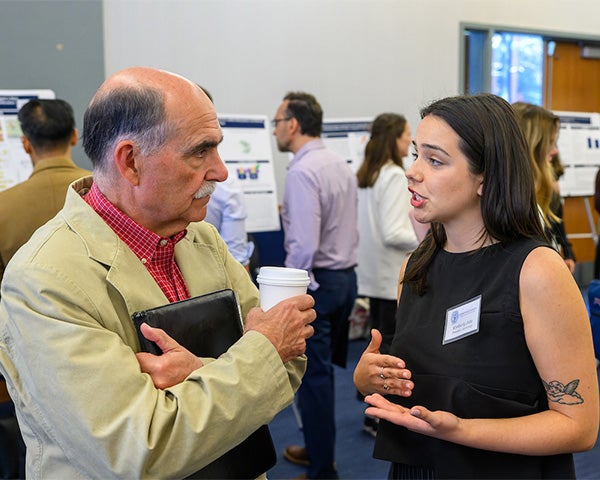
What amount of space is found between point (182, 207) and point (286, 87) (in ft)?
15.6

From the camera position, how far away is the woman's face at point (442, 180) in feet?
4.78

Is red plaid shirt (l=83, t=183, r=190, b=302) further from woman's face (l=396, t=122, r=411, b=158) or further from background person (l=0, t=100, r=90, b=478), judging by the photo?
woman's face (l=396, t=122, r=411, b=158)

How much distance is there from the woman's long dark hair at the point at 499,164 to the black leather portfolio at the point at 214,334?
1.92ft

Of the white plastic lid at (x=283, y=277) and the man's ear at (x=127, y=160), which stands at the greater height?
the man's ear at (x=127, y=160)

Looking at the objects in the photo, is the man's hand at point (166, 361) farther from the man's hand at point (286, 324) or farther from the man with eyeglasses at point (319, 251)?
the man with eyeglasses at point (319, 251)

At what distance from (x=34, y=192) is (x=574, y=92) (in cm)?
726

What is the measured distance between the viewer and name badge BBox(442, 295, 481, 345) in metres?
1.41

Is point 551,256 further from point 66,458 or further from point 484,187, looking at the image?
point 66,458

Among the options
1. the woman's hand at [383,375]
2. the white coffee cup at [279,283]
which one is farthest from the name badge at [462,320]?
the white coffee cup at [279,283]

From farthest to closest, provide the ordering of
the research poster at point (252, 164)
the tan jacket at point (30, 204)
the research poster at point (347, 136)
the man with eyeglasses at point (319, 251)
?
the research poster at point (347, 136)
the research poster at point (252, 164)
the man with eyeglasses at point (319, 251)
the tan jacket at point (30, 204)

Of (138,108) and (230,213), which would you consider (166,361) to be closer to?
(138,108)

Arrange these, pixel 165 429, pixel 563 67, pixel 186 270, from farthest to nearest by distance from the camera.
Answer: pixel 563 67 → pixel 186 270 → pixel 165 429

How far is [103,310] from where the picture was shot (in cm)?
119

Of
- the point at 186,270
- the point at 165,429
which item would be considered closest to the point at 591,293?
the point at 186,270
